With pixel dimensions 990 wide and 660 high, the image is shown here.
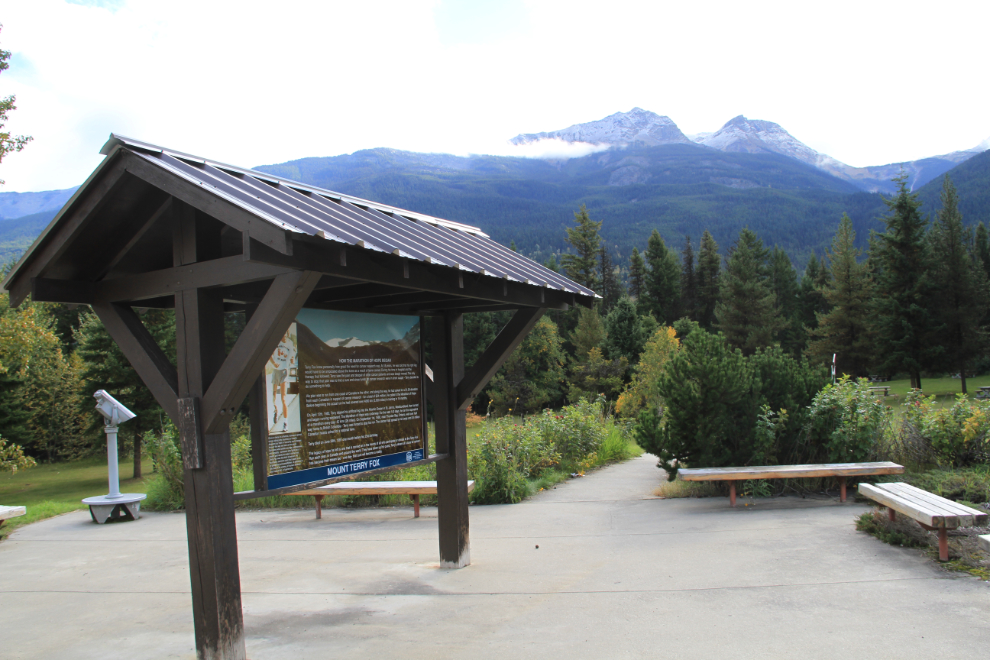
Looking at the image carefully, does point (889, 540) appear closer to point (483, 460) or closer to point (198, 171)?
point (483, 460)

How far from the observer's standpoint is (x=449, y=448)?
20.7 feet

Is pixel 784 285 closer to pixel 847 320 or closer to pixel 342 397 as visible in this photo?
pixel 847 320

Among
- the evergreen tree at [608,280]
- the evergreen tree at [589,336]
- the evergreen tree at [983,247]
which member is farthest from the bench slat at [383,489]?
the evergreen tree at [983,247]

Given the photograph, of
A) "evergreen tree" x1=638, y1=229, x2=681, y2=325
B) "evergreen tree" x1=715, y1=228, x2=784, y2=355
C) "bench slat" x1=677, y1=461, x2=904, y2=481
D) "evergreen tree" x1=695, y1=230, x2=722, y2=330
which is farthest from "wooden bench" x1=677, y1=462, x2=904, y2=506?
"evergreen tree" x1=638, y1=229, x2=681, y2=325

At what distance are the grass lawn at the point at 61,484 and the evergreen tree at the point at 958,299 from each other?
1602 inches

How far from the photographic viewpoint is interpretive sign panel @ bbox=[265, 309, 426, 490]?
464cm

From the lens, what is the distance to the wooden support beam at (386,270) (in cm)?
362

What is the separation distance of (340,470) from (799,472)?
6344 millimetres

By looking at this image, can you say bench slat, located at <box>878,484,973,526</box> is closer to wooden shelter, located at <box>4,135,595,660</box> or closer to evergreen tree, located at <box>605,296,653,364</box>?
wooden shelter, located at <box>4,135,595,660</box>

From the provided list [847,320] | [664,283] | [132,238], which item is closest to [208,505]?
[132,238]

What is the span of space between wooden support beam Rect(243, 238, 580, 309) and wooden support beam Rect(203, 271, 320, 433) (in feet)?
0.44

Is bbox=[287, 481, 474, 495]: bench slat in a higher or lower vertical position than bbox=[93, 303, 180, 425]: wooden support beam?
lower

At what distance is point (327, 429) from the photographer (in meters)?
4.96

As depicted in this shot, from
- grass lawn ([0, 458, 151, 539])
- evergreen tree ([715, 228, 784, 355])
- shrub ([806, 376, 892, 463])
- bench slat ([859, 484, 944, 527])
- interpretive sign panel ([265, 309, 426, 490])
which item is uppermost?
evergreen tree ([715, 228, 784, 355])
